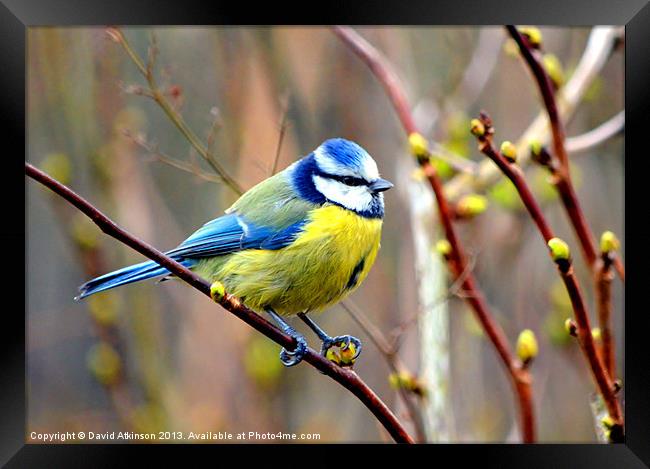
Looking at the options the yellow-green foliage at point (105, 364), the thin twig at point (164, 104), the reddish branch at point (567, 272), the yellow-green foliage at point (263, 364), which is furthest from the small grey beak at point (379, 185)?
the yellow-green foliage at point (105, 364)

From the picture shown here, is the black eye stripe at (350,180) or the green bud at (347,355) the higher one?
the black eye stripe at (350,180)

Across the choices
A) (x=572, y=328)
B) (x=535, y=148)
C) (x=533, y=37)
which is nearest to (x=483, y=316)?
(x=572, y=328)

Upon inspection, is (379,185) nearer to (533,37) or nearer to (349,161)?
(349,161)

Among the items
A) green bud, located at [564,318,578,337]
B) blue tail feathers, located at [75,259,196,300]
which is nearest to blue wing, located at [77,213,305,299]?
blue tail feathers, located at [75,259,196,300]

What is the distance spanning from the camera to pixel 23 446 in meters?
1.44

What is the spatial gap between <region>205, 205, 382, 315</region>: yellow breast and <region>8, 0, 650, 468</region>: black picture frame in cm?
31

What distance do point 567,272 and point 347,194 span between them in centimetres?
53

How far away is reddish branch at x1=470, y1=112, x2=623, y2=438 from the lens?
1.05 meters

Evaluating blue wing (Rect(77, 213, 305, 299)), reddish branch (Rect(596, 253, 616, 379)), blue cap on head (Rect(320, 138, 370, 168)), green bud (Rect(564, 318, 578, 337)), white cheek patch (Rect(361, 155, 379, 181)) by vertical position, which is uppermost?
blue cap on head (Rect(320, 138, 370, 168))

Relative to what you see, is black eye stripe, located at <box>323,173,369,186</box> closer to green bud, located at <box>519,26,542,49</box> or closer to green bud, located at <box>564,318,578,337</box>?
green bud, located at <box>519,26,542,49</box>

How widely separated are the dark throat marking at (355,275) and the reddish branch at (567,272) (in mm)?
419

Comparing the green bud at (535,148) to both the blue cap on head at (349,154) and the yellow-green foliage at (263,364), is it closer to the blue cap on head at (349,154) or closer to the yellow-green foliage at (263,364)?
the blue cap on head at (349,154)

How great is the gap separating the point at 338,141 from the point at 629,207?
1.84 ft

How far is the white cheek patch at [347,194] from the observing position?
1484mm
